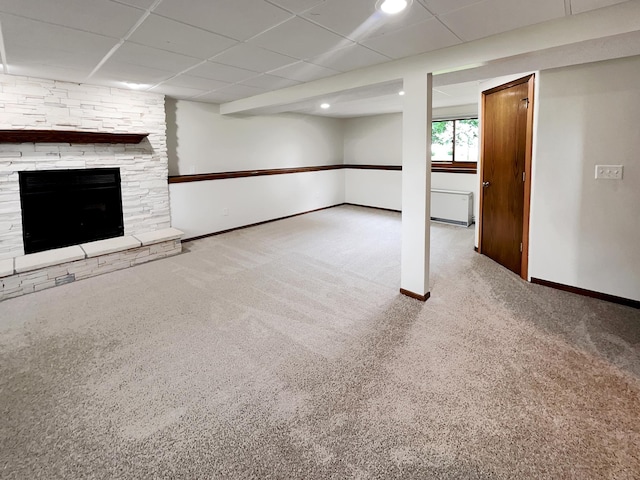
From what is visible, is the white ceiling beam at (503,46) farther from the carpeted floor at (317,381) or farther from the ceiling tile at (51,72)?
the ceiling tile at (51,72)

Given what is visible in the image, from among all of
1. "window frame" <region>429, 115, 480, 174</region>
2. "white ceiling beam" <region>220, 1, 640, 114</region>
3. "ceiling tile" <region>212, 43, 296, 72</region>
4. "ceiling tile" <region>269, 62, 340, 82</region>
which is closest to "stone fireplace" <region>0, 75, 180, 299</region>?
"ceiling tile" <region>212, 43, 296, 72</region>

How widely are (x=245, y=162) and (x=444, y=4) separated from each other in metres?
4.85

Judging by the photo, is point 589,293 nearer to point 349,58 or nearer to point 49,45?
point 349,58

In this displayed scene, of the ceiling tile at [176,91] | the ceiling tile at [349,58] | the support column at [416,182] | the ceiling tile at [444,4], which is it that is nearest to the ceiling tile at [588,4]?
the ceiling tile at [444,4]

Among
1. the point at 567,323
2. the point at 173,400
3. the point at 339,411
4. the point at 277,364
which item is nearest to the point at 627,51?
the point at 567,323

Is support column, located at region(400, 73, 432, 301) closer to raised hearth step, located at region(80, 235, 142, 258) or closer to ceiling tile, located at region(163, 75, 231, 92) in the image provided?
ceiling tile, located at region(163, 75, 231, 92)

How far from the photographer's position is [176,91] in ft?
15.2

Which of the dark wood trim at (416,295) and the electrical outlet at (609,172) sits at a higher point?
the electrical outlet at (609,172)

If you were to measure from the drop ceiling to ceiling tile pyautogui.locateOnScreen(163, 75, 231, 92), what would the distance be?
0.63 feet

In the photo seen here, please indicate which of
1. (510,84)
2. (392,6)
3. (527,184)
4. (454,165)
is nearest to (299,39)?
(392,6)

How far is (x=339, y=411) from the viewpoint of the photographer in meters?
1.91

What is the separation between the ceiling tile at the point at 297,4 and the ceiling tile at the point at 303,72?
117 cm

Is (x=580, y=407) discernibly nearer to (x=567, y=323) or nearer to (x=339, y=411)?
(x=567, y=323)

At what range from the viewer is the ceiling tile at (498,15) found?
6.71 feet
